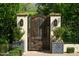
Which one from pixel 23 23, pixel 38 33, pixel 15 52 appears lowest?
pixel 15 52

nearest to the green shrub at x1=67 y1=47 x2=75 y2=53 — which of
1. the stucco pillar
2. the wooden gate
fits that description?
the wooden gate

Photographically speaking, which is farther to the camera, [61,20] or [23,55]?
[61,20]

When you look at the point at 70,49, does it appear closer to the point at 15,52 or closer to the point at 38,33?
the point at 38,33

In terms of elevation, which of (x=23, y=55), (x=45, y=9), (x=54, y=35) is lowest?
(x=23, y=55)

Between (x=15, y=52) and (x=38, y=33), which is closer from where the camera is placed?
(x=15, y=52)

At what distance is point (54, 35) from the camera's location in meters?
11.6

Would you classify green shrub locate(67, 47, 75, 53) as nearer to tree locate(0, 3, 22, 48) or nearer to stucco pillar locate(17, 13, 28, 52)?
stucco pillar locate(17, 13, 28, 52)

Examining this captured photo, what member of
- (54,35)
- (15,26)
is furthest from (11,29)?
(54,35)

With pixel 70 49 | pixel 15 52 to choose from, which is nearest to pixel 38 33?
pixel 70 49

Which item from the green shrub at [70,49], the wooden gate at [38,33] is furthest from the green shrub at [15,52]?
the green shrub at [70,49]

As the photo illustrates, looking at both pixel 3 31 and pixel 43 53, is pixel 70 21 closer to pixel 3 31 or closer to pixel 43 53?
pixel 43 53

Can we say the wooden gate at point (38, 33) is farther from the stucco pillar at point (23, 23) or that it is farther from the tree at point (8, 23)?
the tree at point (8, 23)

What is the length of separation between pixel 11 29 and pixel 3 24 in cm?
43

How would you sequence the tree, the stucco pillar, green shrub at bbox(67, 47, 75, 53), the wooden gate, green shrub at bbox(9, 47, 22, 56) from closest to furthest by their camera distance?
green shrub at bbox(9, 47, 22, 56)
green shrub at bbox(67, 47, 75, 53)
the tree
the stucco pillar
the wooden gate
